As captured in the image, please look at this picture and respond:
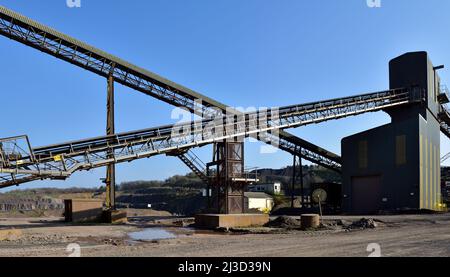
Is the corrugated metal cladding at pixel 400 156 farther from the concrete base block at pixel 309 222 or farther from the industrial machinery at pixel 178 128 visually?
the concrete base block at pixel 309 222

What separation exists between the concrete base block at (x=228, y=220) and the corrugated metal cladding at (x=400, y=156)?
52.1 ft

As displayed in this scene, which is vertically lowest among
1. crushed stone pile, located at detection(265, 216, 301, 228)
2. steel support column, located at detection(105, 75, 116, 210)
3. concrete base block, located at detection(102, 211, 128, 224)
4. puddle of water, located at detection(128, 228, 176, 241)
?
concrete base block, located at detection(102, 211, 128, 224)

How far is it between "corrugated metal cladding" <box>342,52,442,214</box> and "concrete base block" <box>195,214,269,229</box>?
15.9 metres

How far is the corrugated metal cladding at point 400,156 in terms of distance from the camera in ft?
125

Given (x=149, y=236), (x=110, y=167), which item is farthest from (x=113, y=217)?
(x=149, y=236)

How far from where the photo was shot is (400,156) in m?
38.7

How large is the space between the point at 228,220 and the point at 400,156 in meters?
20.2

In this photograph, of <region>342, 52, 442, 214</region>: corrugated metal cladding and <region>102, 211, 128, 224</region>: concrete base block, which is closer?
<region>102, 211, 128, 224</region>: concrete base block

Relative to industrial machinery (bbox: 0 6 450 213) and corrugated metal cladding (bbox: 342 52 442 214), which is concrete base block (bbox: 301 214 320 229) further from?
corrugated metal cladding (bbox: 342 52 442 214)

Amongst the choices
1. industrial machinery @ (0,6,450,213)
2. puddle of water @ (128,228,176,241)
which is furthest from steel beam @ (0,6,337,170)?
puddle of water @ (128,228,176,241)

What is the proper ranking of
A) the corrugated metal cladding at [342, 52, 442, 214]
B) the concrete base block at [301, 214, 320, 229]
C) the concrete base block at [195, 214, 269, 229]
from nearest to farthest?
1. the concrete base block at [301, 214, 320, 229]
2. the concrete base block at [195, 214, 269, 229]
3. the corrugated metal cladding at [342, 52, 442, 214]

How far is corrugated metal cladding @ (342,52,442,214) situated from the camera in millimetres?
37969

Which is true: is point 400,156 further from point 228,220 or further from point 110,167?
point 110,167

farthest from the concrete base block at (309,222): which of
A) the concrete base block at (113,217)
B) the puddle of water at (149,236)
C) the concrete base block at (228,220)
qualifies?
the concrete base block at (113,217)
